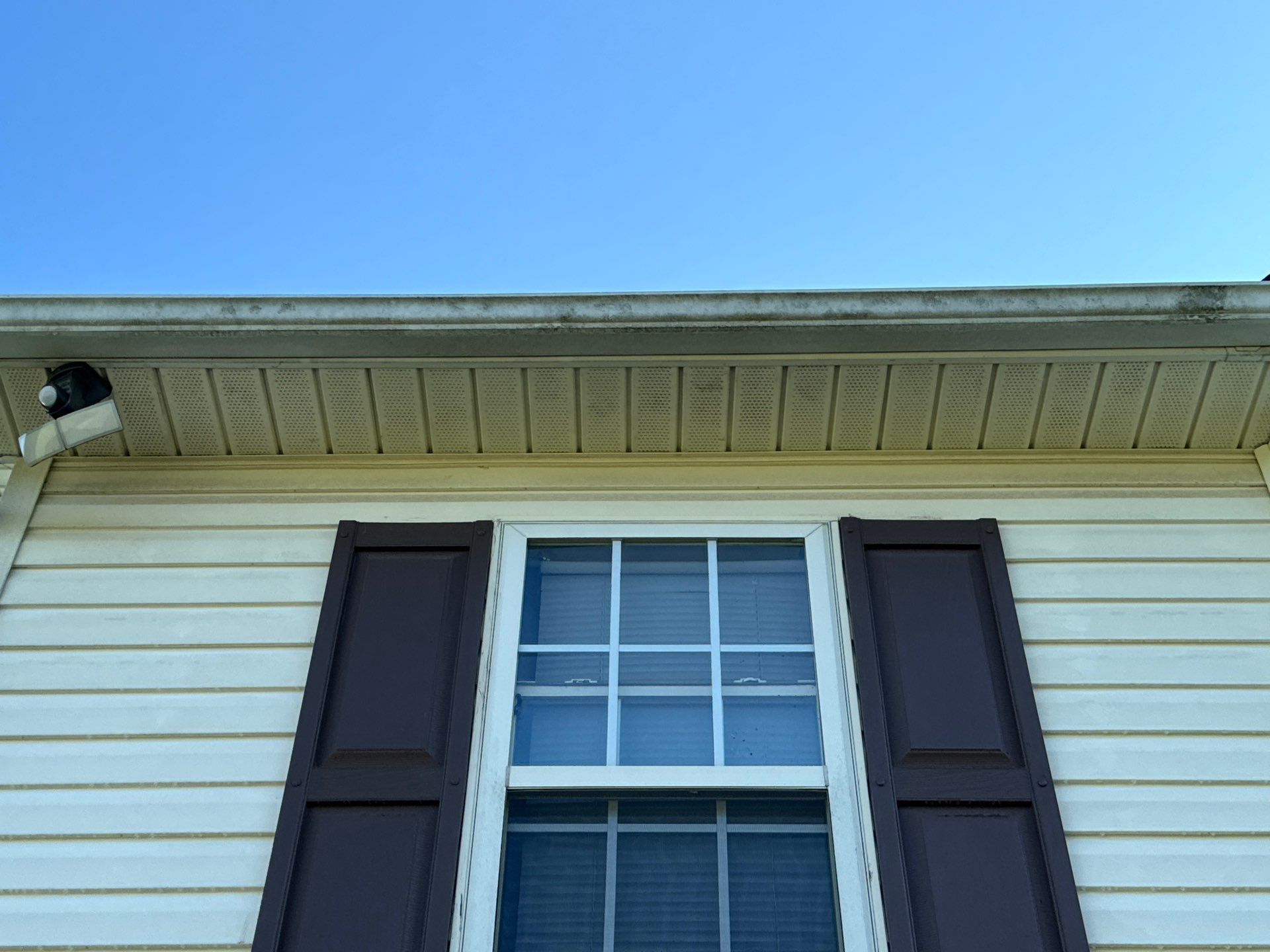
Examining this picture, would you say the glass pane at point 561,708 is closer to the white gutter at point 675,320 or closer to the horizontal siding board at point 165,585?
the horizontal siding board at point 165,585

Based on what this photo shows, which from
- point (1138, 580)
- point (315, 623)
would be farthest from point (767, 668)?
point (315, 623)

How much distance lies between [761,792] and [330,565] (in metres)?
1.54

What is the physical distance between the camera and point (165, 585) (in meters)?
3.88

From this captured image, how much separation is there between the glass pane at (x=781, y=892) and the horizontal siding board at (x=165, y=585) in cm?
157

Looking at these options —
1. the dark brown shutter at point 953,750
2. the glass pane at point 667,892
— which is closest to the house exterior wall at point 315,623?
the dark brown shutter at point 953,750

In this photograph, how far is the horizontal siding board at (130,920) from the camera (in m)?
3.15

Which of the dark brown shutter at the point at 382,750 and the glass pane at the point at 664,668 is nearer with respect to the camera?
the dark brown shutter at the point at 382,750

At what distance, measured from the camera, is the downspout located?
3.93m

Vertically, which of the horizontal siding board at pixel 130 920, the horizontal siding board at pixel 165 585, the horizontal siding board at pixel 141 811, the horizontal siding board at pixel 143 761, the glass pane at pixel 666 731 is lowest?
the horizontal siding board at pixel 130 920

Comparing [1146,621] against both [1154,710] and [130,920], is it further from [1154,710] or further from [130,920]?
[130,920]

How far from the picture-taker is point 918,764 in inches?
134

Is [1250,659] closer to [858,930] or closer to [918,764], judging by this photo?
[918,764]

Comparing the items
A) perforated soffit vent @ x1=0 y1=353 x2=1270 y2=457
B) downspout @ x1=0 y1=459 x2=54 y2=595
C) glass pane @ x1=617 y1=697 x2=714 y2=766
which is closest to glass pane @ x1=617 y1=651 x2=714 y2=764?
glass pane @ x1=617 y1=697 x2=714 y2=766

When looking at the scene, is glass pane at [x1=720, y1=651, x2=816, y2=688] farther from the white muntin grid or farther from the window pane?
the window pane
